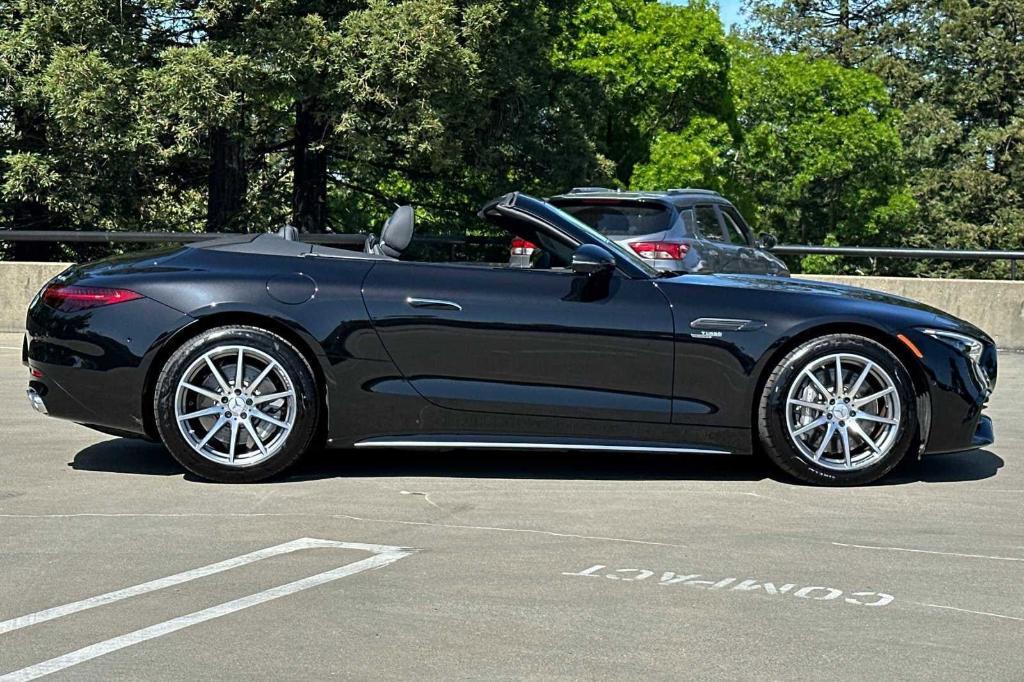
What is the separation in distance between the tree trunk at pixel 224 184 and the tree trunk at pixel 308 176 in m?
1.31

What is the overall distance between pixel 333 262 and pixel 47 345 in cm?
139

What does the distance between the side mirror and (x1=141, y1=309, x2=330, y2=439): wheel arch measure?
123cm

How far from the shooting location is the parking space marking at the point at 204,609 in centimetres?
411

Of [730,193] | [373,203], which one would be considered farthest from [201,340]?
[730,193]

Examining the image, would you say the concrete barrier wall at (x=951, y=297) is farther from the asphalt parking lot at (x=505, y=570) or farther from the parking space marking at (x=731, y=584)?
the parking space marking at (x=731, y=584)

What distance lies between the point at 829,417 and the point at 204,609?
3368mm

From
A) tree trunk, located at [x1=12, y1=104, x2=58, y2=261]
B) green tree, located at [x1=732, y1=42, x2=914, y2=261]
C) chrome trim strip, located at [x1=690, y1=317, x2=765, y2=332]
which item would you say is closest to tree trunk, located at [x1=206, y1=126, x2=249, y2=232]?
tree trunk, located at [x1=12, y1=104, x2=58, y2=261]

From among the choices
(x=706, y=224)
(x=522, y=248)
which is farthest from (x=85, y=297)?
(x=706, y=224)

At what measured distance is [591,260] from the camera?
6949mm

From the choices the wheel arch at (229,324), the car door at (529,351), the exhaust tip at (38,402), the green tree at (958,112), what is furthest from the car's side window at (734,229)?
the green tree at (958,112)

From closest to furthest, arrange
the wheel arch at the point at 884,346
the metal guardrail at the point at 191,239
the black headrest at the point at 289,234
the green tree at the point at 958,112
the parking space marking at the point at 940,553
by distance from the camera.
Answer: the parking space marking at the point at 940,553 → the wheel arch at the point at 884,346 → the black headrest at the point at 289,234 → the metal guardrail at the point at 191,239 → the green tree at the point at 958,112

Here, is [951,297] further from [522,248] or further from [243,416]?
[243,416]

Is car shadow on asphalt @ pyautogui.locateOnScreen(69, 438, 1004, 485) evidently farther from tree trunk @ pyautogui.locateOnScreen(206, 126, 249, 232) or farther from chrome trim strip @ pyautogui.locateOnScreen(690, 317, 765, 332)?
tree trunk @ pyautogui.locateOnScreen(206, 126, 249, 232)

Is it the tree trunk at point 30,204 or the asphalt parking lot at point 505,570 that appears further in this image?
the tree trunk at point 30,204
